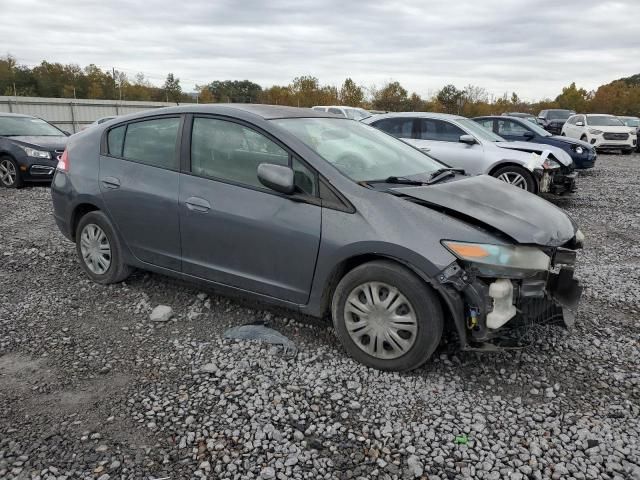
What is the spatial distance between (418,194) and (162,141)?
2148 mm

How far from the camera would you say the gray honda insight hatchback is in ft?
9.96

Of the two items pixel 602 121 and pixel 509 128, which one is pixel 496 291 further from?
pixel 602 121

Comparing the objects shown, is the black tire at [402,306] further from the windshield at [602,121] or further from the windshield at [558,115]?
the windshield at [558,115]

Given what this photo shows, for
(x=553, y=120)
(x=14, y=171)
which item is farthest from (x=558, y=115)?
(x=14, y=171)

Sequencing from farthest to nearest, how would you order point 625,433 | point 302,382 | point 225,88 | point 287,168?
1. point 225,88
2. point 287,168
3. point 302,382
4. point 625,433

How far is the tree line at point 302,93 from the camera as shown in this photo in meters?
45.0

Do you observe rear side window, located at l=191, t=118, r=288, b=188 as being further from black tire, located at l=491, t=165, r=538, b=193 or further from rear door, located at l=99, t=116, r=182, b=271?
black tire, located at l=491, t=165, r=538, b=193

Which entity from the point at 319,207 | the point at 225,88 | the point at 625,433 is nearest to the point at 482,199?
the point at 319,207

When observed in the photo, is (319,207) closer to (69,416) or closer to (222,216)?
(222,216)

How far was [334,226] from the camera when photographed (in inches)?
129

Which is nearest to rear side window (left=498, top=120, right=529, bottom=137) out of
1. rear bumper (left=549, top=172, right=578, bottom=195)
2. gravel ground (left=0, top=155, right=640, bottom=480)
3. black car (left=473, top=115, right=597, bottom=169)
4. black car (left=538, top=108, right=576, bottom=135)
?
black car (left=473, top=115, right=597, bottom=169)

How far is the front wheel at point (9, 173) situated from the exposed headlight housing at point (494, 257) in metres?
9.74

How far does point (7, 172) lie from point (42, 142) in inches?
34.8

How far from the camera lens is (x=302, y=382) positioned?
3.18m
